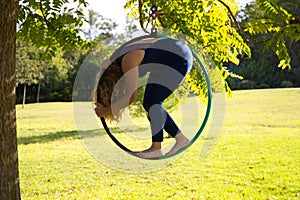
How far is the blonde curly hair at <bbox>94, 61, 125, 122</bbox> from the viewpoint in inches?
79.1

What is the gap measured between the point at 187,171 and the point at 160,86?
15.2 feet

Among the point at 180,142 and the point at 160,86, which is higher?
the point at 160,86

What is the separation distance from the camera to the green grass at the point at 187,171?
514cm

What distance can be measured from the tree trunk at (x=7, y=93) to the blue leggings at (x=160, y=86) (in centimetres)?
104

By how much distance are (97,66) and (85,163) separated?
5122mm

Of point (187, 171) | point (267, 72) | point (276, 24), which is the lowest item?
point (187, 171)

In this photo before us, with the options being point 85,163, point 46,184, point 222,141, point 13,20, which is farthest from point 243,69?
point 13,20

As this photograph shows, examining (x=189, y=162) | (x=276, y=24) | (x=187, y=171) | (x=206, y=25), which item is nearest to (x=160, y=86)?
(x=276, y=24)

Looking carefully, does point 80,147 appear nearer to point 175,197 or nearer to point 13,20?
point 175,197

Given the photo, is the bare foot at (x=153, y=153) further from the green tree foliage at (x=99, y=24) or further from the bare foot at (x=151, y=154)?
the green tree foliage at (x=99, y=24)

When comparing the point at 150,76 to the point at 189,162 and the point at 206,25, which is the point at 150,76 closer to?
the point at 206,25

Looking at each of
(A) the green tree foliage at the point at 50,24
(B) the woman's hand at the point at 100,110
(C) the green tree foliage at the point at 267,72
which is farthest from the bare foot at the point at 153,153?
(C) the green tree foliage at the point at 267,72

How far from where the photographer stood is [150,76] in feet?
6.84

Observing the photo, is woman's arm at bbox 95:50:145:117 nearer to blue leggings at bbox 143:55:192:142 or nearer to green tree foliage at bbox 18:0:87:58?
blue leggings at bbox 143:55:192:142
